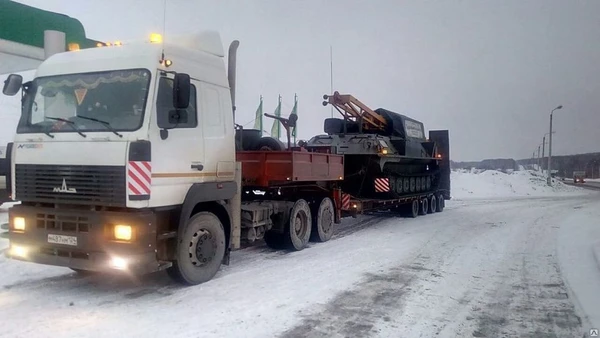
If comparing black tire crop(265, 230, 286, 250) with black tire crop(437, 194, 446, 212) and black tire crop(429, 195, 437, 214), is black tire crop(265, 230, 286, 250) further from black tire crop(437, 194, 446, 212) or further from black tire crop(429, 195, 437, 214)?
black tire crop(437, 194, 446, 212)

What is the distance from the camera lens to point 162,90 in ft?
19.2

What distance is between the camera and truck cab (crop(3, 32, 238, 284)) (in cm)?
546

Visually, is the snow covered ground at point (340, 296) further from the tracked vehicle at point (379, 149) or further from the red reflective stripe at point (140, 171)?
the tracked vehicle at point (379, 149)

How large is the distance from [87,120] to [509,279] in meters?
6.31

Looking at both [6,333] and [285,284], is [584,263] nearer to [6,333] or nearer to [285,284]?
[285,284]

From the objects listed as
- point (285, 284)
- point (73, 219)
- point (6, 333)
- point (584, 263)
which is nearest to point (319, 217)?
point (285, 284)

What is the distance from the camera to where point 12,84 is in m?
6.25

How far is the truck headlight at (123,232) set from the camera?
5.40m

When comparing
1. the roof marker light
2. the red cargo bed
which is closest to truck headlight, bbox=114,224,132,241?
the roof marker light

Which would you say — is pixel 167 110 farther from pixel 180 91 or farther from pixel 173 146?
pixel 173 146

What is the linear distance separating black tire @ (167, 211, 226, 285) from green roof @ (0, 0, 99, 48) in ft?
29.7

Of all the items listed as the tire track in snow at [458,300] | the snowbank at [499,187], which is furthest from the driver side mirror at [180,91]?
the snowbank at [499,187]

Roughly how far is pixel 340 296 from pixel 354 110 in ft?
33.1

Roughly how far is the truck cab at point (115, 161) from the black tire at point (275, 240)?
2.73 m
